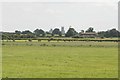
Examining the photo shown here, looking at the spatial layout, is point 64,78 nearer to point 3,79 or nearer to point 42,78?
point 42,78

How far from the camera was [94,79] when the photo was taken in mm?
20844

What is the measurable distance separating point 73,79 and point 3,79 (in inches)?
173

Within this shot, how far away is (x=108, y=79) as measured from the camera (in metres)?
20.9

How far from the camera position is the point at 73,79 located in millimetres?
20812

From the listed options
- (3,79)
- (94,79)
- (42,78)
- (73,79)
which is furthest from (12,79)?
(94,79)

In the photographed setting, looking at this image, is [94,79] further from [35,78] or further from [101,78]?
[35,78]

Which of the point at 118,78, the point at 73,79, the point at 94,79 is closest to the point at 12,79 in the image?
→ the point at 73,79

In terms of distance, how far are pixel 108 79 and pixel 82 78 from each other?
1699mm

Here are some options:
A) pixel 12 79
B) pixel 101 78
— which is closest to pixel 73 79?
pixel 101 78

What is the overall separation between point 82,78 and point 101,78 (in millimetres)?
1205

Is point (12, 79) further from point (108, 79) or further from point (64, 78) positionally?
point (108, 79)

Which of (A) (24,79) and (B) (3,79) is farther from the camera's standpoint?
(A) (24,79)

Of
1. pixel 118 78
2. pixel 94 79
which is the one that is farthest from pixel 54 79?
pixel 118 78

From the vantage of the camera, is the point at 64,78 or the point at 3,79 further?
the point at 64,78
